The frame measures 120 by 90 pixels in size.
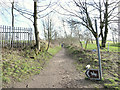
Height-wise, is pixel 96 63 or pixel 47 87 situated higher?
pixel 96 63

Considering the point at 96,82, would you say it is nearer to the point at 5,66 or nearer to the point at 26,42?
the point at 5,66

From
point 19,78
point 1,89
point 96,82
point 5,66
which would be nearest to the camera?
point 1,89

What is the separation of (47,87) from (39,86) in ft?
1.22

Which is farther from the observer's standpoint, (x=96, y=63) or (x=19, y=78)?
(x=96, y=63)

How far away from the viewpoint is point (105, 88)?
11.4 ft

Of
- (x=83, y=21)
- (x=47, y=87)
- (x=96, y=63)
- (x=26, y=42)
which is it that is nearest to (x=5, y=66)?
(x=47, y=87)

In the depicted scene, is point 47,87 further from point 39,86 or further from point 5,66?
point 5,66

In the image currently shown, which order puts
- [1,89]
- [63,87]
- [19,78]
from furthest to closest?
[19,78], [63,87], [1,89]

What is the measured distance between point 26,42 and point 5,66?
4.80m

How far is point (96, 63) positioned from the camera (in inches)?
255

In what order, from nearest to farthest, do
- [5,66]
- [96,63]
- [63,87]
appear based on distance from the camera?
[63,87], [5,66], [96,63]

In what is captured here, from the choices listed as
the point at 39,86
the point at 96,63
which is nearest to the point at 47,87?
the point at 39,86

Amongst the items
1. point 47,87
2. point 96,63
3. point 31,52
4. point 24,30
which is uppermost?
point 24,30

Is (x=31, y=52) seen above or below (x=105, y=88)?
above
